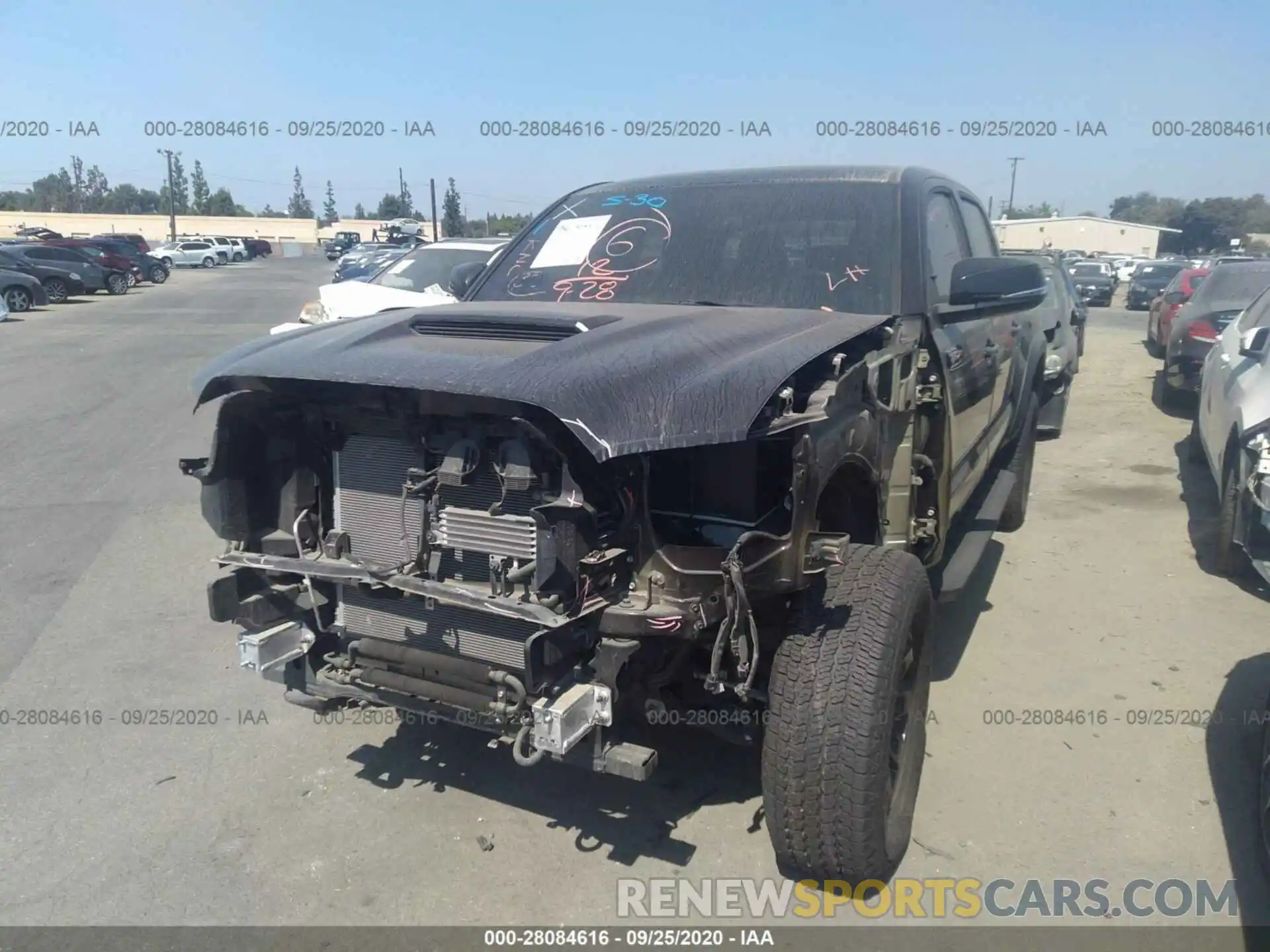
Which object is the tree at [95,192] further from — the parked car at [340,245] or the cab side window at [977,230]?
the cab side window at [977,230]

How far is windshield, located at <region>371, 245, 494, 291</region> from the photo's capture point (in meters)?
10.7

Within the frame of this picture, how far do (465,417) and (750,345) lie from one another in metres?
0.86

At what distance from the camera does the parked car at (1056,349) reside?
829cm

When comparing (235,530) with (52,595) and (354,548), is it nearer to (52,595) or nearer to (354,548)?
(354,548)

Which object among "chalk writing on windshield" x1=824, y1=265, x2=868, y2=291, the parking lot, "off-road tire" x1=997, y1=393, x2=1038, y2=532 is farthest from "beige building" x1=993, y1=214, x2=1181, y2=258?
"chalk writing on windshield" x1=824, y1=265, x2=868, y2=291

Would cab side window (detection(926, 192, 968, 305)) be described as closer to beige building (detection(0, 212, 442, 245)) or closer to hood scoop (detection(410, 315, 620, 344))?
hood scoop (detection(410, 315, 620, 344))

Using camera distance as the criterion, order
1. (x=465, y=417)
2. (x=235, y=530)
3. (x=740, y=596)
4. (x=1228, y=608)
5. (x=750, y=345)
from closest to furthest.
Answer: (x=740, y=596), (x=465, y=417), (x=750, y=345), (x=235, y=530), (x=1228, y=608)

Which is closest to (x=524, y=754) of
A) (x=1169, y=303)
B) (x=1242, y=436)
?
(x=1242, y=436)

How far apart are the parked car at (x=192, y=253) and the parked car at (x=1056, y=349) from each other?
1935 inches

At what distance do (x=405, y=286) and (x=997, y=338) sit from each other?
7243 millimetres

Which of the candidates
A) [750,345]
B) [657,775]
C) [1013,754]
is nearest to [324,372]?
[750,345]

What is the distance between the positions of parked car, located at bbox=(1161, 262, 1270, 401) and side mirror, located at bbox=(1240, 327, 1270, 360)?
411cm

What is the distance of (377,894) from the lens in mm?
3035

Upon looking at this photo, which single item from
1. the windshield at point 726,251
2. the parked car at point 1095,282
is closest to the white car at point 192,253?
the parked car at point 1095,282
